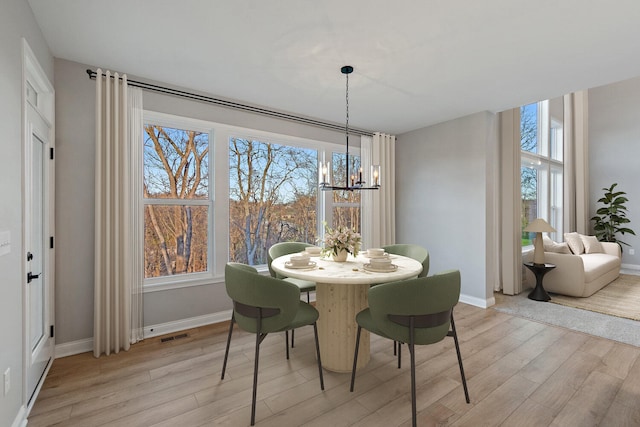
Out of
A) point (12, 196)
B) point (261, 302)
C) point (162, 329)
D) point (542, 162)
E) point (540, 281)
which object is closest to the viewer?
point (12, 196)

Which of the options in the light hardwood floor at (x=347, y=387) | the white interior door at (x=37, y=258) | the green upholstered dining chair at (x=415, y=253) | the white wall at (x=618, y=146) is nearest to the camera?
the light hardwood floor at (x=347, y=387)

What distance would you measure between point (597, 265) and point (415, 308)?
14.8 ft

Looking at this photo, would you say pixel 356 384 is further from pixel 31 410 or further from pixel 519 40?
pixel 519 40

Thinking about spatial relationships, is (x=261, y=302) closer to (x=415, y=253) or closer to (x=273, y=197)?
(x=415, y=253)

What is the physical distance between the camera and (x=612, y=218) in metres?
6.11

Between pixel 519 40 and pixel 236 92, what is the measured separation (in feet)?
8.52

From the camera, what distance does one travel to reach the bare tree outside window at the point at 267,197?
3572mm

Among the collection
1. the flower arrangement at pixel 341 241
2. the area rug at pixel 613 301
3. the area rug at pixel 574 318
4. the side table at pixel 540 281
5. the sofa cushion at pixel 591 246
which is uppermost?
the flower arrangement at pixel 341 241

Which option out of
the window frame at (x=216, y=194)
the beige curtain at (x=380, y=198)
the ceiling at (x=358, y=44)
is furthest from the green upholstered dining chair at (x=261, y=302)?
the beige curtain at (x=380, y=198)

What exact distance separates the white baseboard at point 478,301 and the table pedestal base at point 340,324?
2.25 m

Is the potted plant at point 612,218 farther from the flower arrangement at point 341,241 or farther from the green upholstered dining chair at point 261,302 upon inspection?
the green upholstered dining chair at point 261,302

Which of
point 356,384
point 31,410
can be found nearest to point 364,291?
point 356,384

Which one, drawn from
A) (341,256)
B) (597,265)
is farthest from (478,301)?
(341,256)

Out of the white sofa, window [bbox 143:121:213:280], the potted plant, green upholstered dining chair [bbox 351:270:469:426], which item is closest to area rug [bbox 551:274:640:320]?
the white sofa
